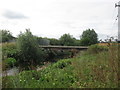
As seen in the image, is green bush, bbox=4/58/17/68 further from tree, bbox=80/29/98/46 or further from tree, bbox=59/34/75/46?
tree, bbox=59/34/75/46

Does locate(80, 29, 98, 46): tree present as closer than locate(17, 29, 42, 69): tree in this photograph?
No

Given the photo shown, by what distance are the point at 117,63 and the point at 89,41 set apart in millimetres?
40051

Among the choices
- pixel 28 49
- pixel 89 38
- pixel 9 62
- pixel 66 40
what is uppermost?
pixel 89 38

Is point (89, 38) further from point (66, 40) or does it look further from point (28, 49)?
point (28, 49)

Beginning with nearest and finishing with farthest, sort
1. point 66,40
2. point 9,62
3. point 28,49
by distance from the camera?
point 9,62, point 28,49, point 66,40

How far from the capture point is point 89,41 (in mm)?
43781

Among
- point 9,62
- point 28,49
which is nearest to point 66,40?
point 28,49

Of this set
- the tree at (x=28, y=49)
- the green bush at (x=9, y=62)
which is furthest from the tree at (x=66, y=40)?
the green bush at (x=9, y=62)

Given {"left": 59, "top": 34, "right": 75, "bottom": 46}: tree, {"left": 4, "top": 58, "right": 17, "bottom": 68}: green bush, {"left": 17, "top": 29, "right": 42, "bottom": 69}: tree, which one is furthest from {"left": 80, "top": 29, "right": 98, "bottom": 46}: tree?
{"left": 4, "top": 58, "right": 17, "bottom": 68}: green bush

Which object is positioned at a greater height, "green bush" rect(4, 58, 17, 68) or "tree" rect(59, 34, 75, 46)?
"tree" rect(59, 34, 75, 46)

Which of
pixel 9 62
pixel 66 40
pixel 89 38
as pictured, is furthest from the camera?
pixel 66 40

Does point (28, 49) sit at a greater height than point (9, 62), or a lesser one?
greater

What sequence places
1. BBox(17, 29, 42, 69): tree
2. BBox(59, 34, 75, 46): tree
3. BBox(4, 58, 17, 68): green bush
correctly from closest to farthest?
BBox(4, 58, 17, 68): green bush → BBox(17, 29, 42, 69): tree → BBox(59, 34, 75, 46): tree

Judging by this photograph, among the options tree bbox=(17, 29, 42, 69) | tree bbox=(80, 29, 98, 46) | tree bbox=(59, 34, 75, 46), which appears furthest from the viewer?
tree bbox=(59, 34, 75, 46)
